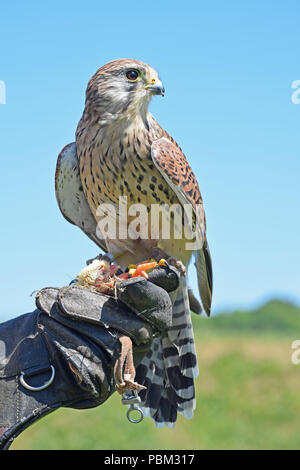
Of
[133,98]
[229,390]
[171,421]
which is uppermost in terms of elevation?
[133,98]

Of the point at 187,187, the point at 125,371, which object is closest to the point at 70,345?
the point at 125,371

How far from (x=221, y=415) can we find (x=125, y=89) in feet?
28.7

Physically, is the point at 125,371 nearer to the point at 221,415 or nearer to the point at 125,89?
the point at 125,89

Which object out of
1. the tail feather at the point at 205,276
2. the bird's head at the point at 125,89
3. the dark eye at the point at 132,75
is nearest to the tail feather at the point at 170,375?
the tail feather at the point at 205,276

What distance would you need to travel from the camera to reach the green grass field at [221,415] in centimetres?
1004

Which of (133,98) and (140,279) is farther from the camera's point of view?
(133,98)

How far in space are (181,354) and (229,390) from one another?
8.52 m

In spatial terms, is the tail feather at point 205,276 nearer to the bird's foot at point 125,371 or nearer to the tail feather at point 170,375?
the tail feather at point 170,375

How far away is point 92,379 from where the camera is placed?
271 centimetres

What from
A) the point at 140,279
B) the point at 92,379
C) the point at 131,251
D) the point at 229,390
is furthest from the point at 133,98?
the point at 229,390

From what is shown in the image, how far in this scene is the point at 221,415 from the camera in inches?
448

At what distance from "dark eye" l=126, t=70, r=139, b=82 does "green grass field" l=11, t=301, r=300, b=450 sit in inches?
278

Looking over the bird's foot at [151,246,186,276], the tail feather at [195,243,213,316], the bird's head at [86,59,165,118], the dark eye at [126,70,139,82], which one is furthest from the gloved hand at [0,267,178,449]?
the dark eye at [126,70,139,82]

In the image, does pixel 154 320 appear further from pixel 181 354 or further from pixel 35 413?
pixel 181 354
